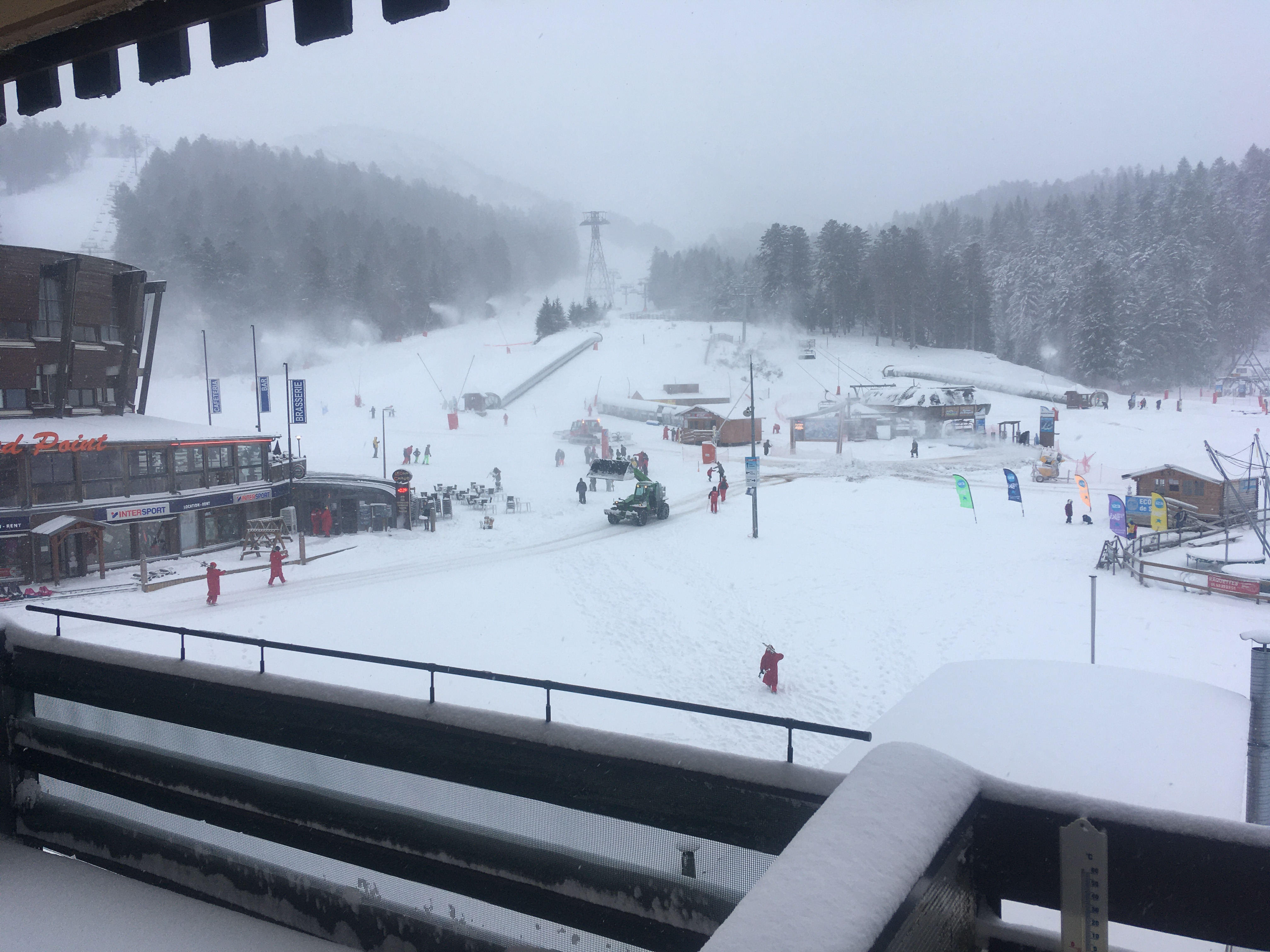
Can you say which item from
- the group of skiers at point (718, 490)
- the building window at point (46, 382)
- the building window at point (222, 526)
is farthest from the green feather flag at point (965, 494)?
the building window at point (46, 382)

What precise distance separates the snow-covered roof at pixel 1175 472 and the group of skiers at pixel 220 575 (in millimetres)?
18262

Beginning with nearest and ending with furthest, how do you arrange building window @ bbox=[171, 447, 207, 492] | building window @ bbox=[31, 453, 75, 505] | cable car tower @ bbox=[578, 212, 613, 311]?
building window @ bbox=[31, 453, 75, 505]
building window @ bbox=[171, 447, 207, 492]
cable car tower @ bbox=[578, 212, 613, 311]

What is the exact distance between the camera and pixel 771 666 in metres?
9.79

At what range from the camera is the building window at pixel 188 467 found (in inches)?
674

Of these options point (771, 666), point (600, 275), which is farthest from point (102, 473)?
point (600, 275)

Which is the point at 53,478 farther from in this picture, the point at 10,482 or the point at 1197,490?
the point at 1197,490

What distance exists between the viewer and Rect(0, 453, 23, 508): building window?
13.9 meters

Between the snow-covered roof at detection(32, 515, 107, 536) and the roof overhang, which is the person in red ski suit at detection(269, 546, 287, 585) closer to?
the snow-covered roof at detection(32, 515, 107, 536)

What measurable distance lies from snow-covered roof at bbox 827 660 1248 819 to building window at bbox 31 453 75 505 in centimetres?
1480

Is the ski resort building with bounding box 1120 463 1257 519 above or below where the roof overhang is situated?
below

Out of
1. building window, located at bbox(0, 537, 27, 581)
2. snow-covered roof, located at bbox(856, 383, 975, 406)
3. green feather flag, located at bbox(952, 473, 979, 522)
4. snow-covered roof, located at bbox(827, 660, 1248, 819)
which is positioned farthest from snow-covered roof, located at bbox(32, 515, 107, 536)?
snow-covered roof, located at bbox(856, 383, 975, 406)

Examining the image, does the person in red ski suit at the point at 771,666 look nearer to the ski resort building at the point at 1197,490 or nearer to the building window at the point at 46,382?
the ski resort building at the point at 1197,490

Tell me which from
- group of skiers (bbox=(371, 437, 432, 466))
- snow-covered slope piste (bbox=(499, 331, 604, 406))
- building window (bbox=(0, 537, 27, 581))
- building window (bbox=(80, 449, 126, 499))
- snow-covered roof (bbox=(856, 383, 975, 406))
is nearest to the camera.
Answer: building window (bbox=(0, 537, 27, 581))

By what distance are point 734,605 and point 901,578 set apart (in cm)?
391
